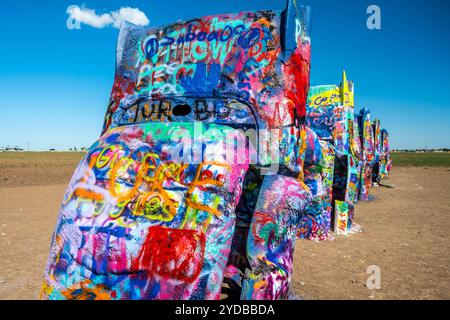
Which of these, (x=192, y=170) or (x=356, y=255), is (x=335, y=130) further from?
(x=192, y=170)

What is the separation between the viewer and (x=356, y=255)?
19.9 feet

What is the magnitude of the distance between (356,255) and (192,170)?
15.4 ft

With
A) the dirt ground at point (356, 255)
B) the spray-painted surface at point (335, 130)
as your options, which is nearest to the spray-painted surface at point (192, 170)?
the dirt ground at point (356, 255)

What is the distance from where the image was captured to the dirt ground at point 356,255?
177 inches

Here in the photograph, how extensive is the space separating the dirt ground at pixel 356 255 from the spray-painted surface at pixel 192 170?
2.10m

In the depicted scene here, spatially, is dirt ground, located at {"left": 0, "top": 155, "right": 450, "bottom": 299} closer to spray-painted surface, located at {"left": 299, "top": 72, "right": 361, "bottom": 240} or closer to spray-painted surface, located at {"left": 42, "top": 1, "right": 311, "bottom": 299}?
spray-painted surface, located at {"left": 299, "top": 72, "right": 361, "bottom": 240}

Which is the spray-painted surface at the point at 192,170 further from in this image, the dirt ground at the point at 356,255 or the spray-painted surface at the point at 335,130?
the spray-painted surface at the point at 335,130

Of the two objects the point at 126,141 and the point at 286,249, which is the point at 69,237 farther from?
the point at 286,249

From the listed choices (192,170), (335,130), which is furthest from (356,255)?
(192,170)

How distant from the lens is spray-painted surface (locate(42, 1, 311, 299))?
2303 mm

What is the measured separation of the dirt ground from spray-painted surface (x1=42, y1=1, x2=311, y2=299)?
2102 mm

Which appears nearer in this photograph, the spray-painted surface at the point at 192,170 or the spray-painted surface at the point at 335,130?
the spray-painted surface at the point at 192,170

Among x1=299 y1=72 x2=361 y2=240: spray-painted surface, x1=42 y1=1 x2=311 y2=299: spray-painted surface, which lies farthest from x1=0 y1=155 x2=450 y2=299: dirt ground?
x1=42 y1=1 x2=311 y2=299: spray-painted surface
